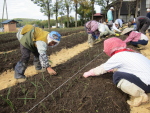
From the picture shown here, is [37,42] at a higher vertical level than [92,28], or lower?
lower

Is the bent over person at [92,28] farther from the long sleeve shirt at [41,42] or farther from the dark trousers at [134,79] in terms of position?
the dark trousers at [134,79]

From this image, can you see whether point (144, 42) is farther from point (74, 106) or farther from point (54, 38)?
point (74, 106)

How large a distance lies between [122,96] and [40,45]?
1.75 meters

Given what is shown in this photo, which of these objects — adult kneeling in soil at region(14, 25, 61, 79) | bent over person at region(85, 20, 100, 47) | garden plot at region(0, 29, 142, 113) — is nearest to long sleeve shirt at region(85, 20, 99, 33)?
bent over person at region(85, 20, 100, 47)

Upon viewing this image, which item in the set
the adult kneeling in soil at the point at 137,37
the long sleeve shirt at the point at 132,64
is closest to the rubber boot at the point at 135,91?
the long sleeve shirt at the point at 132,64

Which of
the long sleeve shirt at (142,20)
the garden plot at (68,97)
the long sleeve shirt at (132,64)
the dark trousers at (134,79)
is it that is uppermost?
the long sleeve shirt at (142,20)

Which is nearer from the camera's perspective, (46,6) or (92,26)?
(92,26)

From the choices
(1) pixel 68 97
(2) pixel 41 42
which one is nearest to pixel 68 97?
(1) pixel 68 97

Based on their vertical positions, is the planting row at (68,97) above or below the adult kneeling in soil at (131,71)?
below

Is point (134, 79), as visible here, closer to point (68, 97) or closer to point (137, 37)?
point (68, 97)

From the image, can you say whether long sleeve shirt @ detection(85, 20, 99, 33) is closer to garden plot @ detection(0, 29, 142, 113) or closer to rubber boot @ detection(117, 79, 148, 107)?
garden plot @ detection(0, 29, 142, 113)

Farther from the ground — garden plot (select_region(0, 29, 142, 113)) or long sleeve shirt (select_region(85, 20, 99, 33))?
long sleeve shirt (select_region(85, 20, 99, 33))

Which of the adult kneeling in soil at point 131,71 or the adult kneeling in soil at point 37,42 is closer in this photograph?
the adult kneeling in soil at point 131,71

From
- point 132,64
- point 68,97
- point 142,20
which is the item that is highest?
point 142,20
